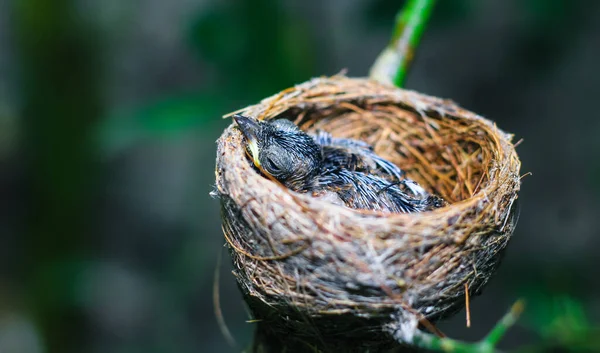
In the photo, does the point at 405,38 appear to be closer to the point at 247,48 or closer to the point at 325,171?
the point at 325,171

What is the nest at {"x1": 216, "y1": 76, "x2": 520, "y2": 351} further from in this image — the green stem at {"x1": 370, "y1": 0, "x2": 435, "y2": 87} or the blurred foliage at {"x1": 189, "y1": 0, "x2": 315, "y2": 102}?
the blurred foliage at {"x1": 189, "y1": 0, "x2": 315, "y2": 102}

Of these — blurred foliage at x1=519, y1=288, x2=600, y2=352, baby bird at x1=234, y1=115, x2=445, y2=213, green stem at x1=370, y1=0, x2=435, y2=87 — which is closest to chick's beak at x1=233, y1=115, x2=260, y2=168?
baby bird at x1=234, y1=115, x2=445, y2=213

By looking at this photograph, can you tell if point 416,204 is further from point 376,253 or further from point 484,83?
point 484,83

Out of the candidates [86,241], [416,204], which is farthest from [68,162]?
[416,204]

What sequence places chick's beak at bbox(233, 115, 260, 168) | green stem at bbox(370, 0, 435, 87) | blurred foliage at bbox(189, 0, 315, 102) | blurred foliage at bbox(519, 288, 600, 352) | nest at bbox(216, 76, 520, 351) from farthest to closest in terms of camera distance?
blurred foliage at bbox(189, 0, 315, 102)
green stem at bbox(370, 0, 435, 87)
chick's beak at bbox(233, 115, 260, 168)
nest at bbox(216, 76, 520, 351)
blurred foliage at bbox(519, 288, 600, 352)

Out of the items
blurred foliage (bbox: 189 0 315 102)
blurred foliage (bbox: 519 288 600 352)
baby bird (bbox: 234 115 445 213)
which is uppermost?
blurred foliage (bbox: 189 0 315 102)
